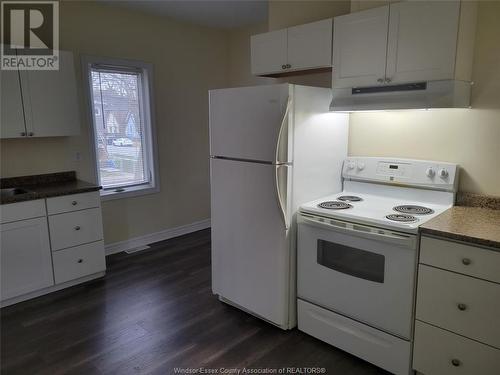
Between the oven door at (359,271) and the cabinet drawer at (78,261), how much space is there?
1.90m

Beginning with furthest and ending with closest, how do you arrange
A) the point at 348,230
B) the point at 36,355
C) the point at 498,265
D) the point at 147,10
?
1. the point at 147,10
2. the point at 36,355
3. the point at 348,230
4. the point at 498,265

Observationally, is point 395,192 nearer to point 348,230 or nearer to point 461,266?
point 348,230

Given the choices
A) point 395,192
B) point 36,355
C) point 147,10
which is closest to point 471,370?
point 395,192

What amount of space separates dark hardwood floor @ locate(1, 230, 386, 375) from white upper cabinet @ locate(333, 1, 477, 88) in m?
1.77

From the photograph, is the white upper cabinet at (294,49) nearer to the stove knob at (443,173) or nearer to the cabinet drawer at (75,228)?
the stove knob at (443,173)

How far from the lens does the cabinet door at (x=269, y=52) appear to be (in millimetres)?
2785

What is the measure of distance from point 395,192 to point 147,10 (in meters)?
3.09

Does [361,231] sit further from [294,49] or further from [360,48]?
[294,49]

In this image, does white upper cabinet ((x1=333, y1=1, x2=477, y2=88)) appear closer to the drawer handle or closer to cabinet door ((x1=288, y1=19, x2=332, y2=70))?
cabinet door ((x1=288, y1=19, x2=332, y2=70))

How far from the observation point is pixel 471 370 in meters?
1.85

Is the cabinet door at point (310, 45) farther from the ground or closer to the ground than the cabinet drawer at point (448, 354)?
farther from the ground

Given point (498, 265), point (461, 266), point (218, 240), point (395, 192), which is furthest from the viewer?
point (218, 240)

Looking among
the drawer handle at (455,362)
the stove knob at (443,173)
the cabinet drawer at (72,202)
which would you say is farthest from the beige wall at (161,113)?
the drawer handle at (455,362)

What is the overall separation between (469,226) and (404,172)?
679 mm
